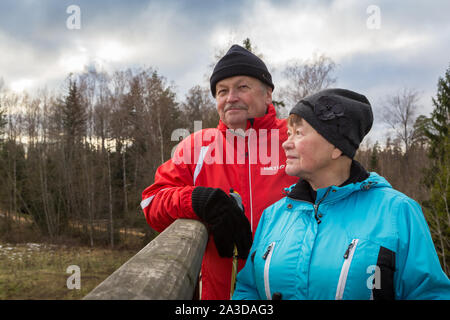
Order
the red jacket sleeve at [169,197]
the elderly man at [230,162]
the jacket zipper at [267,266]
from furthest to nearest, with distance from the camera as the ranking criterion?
the elderly man at [230,162] → the red jacket sleeve at [169,197] → the jacket zipper at [267,266]

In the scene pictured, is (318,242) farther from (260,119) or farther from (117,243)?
(117,243)

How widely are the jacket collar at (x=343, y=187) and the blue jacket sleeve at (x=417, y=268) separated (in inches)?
9.4

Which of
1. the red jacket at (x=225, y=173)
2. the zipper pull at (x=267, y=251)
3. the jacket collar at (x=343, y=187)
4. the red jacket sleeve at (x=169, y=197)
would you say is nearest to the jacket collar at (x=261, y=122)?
the red jacket at (x=225, y=173)

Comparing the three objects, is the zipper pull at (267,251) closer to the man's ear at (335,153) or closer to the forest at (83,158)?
the man's ear at (335,153)

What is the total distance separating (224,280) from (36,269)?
22.4 m

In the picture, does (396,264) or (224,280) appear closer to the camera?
(396,264)

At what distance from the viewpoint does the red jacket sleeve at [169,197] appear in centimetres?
165

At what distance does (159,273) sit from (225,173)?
4.35 ft

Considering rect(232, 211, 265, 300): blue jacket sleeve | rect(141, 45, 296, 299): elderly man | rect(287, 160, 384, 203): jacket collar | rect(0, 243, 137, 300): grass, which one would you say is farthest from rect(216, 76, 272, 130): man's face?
rect(0, 243, 137, 300): grass

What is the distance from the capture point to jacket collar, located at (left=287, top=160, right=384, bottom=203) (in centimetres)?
143

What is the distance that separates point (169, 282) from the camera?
78 centimetres

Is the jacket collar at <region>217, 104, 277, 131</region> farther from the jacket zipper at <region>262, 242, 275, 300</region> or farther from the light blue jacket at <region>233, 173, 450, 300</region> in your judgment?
the jacket zipper at <region>262, 242, 275, 300</region>

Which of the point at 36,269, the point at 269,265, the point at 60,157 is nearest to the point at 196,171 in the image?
the point at 269,265

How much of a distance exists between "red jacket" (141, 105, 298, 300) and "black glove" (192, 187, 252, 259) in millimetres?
287
